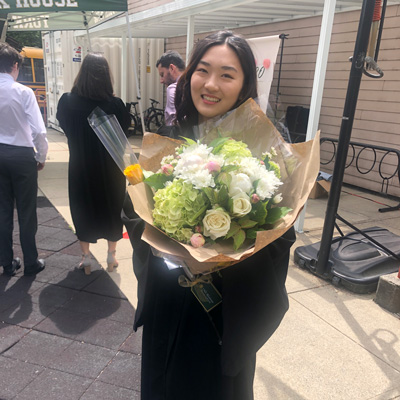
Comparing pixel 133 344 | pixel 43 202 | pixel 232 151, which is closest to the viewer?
pixel 232 151

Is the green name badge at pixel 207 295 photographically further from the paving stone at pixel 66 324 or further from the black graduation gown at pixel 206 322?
the paving stone at pixel 66 324

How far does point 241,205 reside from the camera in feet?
3.55

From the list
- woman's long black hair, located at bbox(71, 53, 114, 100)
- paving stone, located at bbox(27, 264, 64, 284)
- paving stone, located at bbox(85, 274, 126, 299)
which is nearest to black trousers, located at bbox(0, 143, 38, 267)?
paving stone, located at bbox(27, 264, 64, 284)

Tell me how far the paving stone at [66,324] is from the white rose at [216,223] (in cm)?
204

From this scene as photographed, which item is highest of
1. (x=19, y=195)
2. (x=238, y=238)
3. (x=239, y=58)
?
(x=239, y=58)

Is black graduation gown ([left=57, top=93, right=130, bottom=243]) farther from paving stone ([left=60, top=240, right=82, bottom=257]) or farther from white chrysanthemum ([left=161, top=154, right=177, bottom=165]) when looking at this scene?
white chrysanthemum ([left=161, top=154, right=177, bottom=165])

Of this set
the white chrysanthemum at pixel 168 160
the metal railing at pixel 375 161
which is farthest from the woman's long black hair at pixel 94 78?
the metal railing at pixel 375 161

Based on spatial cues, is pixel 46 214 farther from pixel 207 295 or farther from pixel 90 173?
pixel 207 295

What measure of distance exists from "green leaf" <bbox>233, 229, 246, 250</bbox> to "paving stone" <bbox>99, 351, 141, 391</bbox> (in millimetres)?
1567

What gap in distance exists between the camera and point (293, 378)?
2.36 meters

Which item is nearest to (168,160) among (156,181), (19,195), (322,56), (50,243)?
(156,181)

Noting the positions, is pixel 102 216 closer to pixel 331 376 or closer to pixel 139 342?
pixel 139 342

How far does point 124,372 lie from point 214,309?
127 centimetres

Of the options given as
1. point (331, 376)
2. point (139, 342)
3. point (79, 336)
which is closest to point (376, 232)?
point (331, 376)
